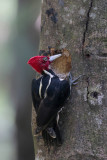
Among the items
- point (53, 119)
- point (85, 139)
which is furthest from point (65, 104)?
point (85, 139)

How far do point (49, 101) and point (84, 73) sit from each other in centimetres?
43

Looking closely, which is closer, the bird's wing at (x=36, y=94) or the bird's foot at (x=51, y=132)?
the bird's foot at (x=51, y=132)

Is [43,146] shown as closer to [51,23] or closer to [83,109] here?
[83,109]

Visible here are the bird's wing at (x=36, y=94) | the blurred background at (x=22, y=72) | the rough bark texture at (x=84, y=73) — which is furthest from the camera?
the blurred background at (x=22, y=72)

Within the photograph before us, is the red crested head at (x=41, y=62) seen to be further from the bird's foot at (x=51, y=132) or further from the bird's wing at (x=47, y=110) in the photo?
the bird's foot at (x=51, y=132)

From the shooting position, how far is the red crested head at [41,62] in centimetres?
273

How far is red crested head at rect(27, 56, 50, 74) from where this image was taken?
2.73 m

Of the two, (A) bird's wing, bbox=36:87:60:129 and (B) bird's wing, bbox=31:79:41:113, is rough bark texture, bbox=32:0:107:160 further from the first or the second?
(B) bird's wing, bbox=31:79:41:113

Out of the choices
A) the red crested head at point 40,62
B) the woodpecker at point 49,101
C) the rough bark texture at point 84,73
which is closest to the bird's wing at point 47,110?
the woodpecker at point 49,101

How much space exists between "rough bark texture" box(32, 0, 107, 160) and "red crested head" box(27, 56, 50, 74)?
0.18 meters

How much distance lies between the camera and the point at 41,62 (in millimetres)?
2779

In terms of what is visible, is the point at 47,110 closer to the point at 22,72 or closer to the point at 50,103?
the point at 50,103

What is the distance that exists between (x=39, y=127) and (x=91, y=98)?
0.56m

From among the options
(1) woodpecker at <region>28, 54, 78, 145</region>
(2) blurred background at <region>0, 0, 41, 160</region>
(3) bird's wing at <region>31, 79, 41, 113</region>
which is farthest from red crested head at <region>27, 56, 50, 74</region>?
(2) blurred background at <region>0, 0, 41, 160</region>
